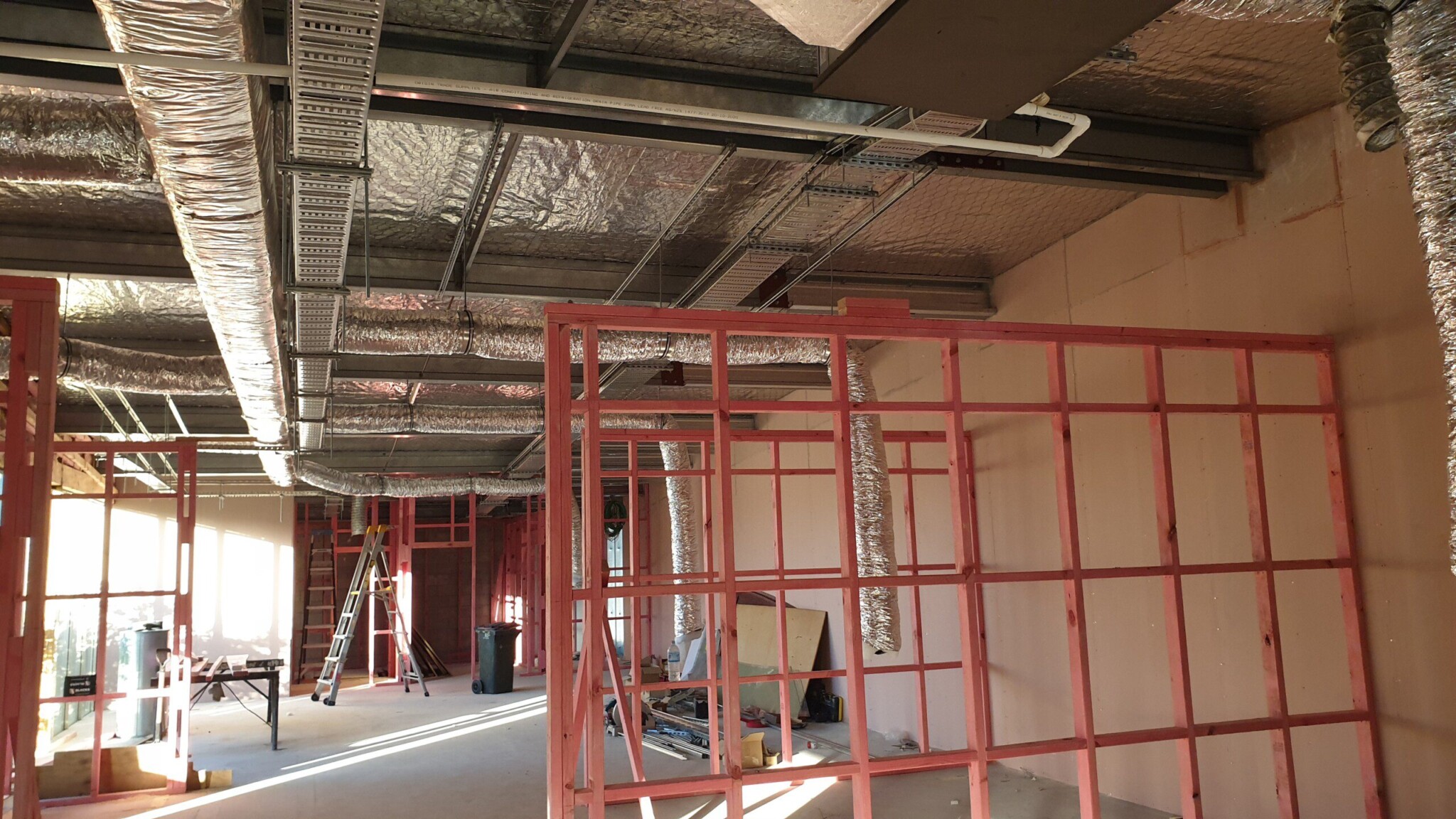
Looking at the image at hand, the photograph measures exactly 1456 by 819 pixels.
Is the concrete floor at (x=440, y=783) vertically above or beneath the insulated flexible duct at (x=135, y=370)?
beneath

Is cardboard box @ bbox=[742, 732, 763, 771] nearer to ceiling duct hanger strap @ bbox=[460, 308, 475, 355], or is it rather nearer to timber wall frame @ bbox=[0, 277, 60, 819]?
ceiling duct hanger strap @ bbox=[460, 308, 475, 355]

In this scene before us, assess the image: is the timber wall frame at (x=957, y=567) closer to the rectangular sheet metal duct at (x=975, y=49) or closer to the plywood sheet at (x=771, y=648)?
the rectangular sheet metal duct at (x=975, y=49)

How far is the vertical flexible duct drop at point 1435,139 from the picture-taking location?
9.21 feet

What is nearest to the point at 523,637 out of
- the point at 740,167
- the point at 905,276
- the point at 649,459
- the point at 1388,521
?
the point at 649,459

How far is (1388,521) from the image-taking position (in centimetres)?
416

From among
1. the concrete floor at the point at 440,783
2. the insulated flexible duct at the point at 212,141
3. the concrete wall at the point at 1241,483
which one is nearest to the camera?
the insulated flexible duct at the point at 212,141

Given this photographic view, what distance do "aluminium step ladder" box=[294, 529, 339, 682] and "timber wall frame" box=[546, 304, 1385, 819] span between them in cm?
1217

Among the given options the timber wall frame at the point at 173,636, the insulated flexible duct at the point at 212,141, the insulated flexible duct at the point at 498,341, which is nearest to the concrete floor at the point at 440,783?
the timber wall frame at the point at 173,636

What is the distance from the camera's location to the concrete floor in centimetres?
599

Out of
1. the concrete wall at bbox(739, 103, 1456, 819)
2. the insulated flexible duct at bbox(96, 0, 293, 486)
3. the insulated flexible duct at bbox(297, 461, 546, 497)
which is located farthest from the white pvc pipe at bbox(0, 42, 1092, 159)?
the insulated flexible duct at bbox(297, 461, 546, 497)

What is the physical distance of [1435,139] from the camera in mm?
2865

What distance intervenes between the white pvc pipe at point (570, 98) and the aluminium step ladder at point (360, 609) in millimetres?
10793

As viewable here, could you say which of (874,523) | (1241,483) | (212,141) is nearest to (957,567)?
(1241,483)

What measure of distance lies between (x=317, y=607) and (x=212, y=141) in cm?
1325
